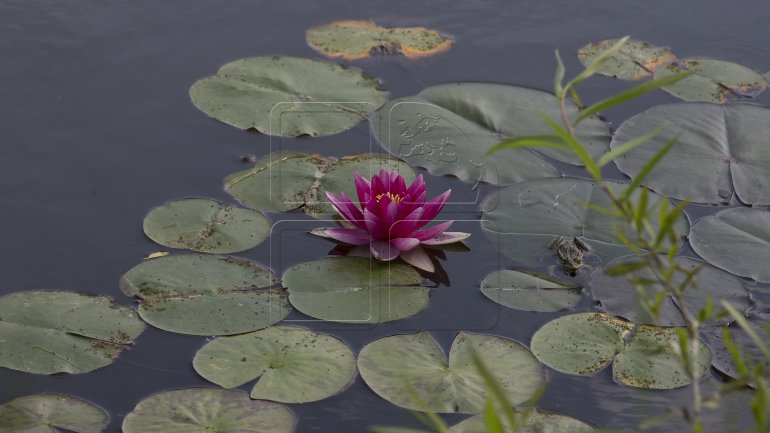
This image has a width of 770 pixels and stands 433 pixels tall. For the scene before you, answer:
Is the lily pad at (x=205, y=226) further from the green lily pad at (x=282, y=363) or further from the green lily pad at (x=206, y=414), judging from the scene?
the green lily pad at (x=206, y=414)

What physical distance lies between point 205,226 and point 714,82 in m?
2.10

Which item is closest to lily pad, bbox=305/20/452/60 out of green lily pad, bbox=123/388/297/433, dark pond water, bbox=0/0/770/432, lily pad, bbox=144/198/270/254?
dark pond water, bbox=0/0/770/432

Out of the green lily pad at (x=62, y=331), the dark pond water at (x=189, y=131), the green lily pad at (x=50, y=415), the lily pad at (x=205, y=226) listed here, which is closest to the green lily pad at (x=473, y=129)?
the dark pond water at (x=189, y=131)

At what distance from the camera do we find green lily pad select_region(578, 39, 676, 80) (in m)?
3.97

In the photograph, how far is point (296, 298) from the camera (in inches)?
107

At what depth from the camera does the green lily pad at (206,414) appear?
2289mm

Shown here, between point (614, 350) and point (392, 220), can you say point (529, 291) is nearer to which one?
point (614, 350)

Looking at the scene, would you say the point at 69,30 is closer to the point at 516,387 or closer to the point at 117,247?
the point at 117,247

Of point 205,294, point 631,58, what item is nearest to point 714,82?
point 631,58

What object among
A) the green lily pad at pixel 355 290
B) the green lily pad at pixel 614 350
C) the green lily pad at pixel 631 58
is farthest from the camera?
the green lily pad at pixel 631 58

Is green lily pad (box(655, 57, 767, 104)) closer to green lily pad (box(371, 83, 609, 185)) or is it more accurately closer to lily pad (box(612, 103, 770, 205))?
lily pad (box(612, 103, 770, 205))

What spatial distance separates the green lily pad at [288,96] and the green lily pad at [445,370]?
3.66ft

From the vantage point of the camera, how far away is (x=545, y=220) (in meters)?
3.10

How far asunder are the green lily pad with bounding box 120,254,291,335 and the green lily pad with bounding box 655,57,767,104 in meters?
1.91
